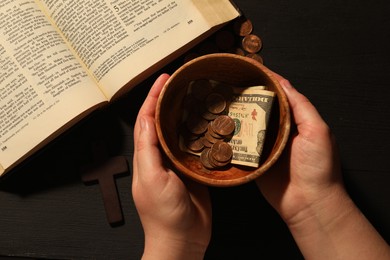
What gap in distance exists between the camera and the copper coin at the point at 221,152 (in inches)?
28.4

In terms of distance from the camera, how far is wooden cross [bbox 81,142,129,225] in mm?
827

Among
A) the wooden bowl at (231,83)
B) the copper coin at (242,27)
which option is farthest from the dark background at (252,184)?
the wooden bowl at (231,83)

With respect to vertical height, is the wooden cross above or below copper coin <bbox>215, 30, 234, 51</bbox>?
below

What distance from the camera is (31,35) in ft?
2.52

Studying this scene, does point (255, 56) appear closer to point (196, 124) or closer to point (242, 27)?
point (242, 27)

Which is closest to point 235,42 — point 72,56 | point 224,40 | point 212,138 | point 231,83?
point 224,40

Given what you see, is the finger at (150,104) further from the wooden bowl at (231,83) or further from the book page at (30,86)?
the book page at (30,86)

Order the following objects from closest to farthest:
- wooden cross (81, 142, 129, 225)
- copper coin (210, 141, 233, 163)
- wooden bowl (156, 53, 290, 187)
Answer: wooden bowl (156, 53, 290, 187), copper coin (210, 141, 233, 163), wooden cross (81, 142, 129, 225)

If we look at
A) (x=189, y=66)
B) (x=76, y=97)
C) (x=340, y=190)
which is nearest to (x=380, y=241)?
(x=340, y=190)

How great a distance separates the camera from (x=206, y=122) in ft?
2.53

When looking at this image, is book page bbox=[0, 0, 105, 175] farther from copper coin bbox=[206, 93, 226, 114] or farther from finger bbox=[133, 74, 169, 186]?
copper coin bbox=[206, 93, 226, 114]

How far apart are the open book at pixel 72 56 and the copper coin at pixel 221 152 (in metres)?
0.22

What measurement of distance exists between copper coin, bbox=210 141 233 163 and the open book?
215 millimetres

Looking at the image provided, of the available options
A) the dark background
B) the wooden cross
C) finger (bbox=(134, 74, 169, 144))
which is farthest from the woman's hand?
the wooden cross
